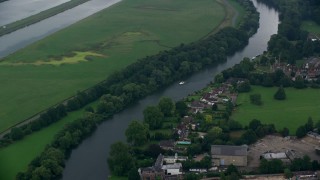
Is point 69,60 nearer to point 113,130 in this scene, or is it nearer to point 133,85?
point 133,85

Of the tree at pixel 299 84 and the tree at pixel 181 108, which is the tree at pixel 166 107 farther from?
the tree at pixel 299 84

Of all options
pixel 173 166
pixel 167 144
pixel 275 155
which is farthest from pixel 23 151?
pixel 275 155

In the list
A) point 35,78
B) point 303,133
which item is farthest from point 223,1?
point 303,133

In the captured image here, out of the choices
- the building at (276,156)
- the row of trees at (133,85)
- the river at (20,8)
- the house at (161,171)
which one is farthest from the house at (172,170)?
the river at (20,8)

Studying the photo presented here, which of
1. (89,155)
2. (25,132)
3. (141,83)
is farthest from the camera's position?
(141,83)

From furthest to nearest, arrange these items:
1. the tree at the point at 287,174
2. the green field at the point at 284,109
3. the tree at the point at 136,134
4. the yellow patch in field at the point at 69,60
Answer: the yellow patch in field at the point at 69,60 → the green field at the point at 284,109 → the tree at the point at 136,134 → the tree at the point at 287,174

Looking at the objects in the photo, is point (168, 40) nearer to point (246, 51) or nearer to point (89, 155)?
point (246, 51)
